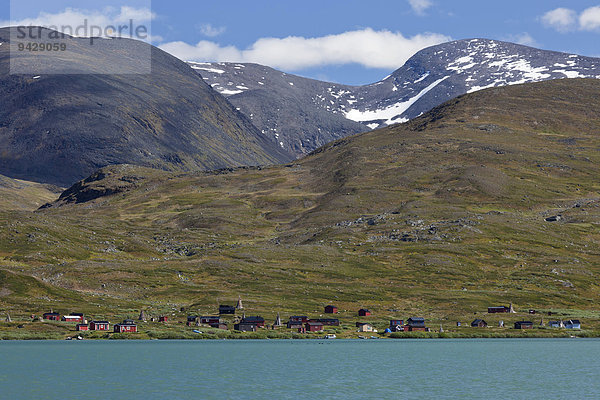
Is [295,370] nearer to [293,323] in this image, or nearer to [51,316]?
[293,323]

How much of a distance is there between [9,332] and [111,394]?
280ft

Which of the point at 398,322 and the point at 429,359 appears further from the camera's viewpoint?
the point at 398,322

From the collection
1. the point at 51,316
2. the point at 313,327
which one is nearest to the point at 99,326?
the point at 51,316

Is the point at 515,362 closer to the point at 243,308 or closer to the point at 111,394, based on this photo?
the point at 111,394

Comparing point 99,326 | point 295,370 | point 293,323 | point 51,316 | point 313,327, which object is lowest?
point 295,370

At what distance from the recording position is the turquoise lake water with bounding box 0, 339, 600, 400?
268ft

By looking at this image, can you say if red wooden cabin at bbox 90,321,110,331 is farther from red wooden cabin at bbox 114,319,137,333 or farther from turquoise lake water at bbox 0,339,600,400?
turquoise lake water at bbox 0,339,600,400

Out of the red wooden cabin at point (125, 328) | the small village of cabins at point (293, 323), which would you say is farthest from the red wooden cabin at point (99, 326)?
the red wooden cabin at point (125, 328)

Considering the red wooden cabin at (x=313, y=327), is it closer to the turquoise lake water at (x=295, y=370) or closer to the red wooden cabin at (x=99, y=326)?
the turquoise lake water at (x=295, y=370)

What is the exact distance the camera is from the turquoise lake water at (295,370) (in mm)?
81562

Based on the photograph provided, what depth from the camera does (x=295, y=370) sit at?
103 meters

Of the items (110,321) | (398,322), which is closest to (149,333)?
(110,321)

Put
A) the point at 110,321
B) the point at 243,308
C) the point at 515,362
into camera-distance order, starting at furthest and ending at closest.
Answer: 1. the point at 243,308
2. the point at 110,321
3. the point at 515,362

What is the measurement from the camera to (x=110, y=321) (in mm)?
175125
